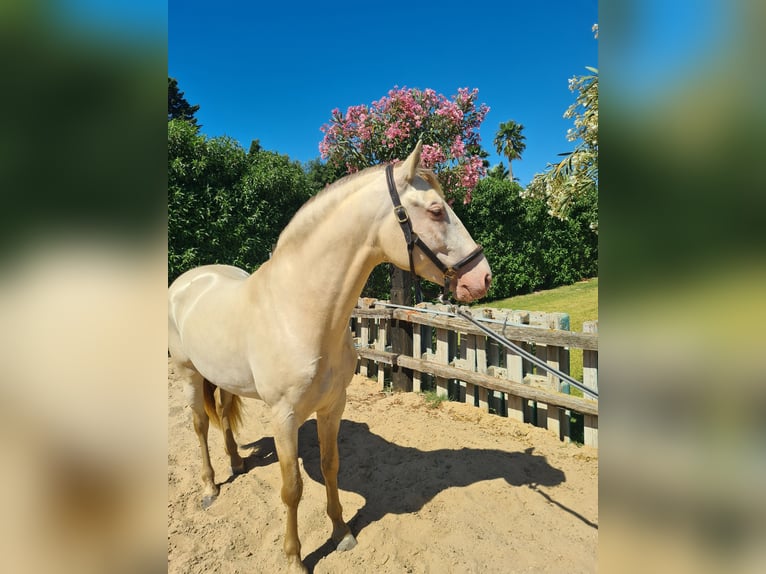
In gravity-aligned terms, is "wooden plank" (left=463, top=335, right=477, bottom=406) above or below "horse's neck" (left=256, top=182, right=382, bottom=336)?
below

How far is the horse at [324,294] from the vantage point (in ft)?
6.52

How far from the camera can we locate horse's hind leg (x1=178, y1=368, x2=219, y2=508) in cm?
330

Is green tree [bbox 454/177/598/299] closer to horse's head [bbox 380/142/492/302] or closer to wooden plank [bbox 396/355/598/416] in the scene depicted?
wooden plank [bbox 396/355/598/416]

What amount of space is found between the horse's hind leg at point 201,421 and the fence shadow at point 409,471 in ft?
2.70

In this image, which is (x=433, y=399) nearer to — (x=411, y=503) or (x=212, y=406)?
(x=411, y=503)

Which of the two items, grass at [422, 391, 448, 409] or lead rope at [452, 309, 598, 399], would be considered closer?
A: lead rope at [452, 309, 598, 399]

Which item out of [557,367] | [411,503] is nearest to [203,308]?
[411,503]

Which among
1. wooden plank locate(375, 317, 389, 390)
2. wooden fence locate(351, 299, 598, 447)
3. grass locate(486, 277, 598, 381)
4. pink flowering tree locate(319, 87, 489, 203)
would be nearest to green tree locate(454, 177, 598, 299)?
grass locate(486, 277, 598, 381)

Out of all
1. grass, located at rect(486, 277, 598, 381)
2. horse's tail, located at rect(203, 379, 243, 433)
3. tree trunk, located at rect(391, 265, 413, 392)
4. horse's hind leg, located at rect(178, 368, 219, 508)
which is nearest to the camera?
horse's hind leg, located at rect(178, 368, 219, 508)

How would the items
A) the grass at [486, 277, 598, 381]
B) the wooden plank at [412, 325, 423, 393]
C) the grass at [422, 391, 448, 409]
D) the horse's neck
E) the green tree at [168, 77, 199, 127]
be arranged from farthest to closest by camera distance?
the green tree at [168, 77, 199, 127], the grass at [486, 277, 598, 381], the wooden plank at [412, 325, 423, 393], the grass at [422, 391, 448, 409], the horse's neck

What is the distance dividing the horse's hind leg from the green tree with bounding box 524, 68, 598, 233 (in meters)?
3.69

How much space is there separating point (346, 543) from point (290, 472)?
0.72 meters
